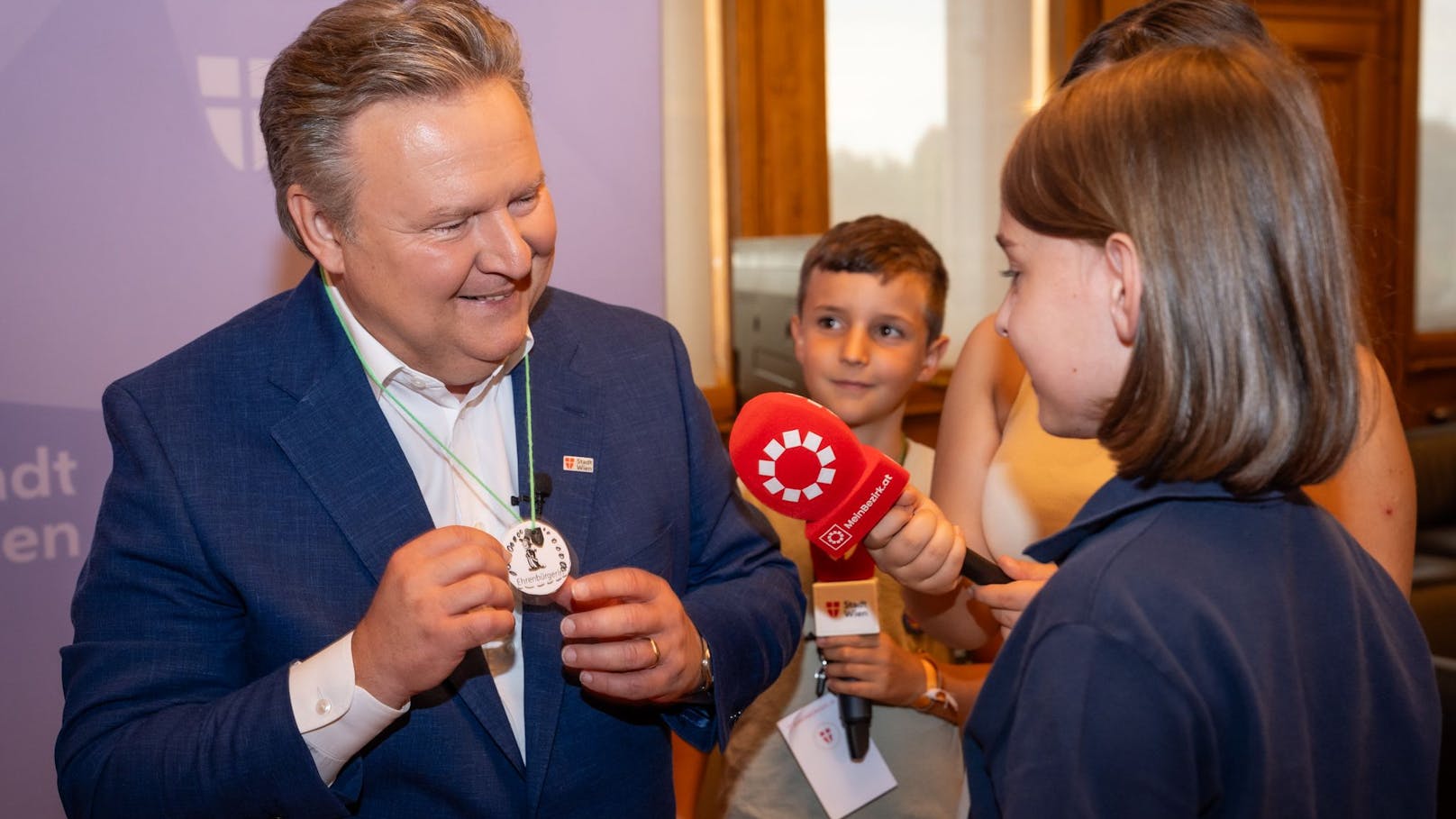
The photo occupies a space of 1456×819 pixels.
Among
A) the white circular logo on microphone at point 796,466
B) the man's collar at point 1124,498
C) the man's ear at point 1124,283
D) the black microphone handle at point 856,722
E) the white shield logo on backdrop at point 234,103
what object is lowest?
the black microphone handle at point 856,722

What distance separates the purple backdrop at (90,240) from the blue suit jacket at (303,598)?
0.75 m

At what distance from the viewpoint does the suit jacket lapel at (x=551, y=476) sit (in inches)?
58.6

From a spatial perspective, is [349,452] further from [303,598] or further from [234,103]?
[234,103]

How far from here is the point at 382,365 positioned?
156cm

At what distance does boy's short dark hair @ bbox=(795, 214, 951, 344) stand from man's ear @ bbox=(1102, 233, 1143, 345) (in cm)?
129

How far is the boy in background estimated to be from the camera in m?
2.04

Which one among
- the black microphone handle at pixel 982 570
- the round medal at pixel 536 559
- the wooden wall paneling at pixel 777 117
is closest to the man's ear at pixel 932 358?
the black microphone handle at pixel 982 570

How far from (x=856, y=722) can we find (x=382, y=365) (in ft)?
3.21

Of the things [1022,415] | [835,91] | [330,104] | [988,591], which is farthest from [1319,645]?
[835,91]

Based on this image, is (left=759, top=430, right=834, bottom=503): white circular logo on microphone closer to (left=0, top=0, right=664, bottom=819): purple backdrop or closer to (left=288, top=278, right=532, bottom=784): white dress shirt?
(left=288, top=278, right=532, bottom=784): white dress shirt

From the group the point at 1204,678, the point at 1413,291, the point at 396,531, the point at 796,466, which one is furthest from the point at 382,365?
the point at 1413,291

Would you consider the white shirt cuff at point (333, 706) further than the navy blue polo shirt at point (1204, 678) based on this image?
Yes

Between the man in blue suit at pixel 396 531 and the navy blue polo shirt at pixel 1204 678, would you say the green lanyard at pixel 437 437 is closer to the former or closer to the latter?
the man in blue suit at pixel 396 531

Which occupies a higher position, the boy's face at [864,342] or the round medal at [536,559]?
the boy's face at [864,342]
